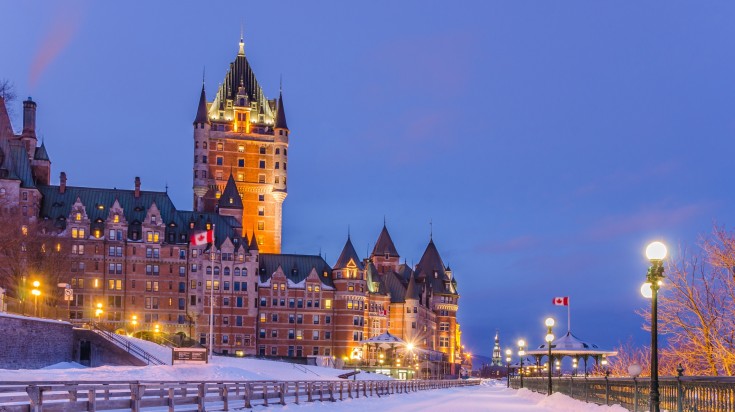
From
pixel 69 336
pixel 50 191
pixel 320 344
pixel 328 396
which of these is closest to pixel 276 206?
pixel 320 344

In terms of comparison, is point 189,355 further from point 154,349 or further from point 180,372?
point 154,349

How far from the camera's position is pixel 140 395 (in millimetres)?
26312

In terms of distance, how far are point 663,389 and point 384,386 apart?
39353 millimetres

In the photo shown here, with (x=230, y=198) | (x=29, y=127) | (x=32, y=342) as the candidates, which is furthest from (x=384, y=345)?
(x=29, y=127)

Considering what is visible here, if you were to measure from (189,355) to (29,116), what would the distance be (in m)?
63.2

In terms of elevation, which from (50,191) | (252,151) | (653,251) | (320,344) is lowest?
(320,344)

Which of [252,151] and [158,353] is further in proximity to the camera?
[252,151]

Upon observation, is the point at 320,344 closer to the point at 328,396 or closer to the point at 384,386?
the point at 384,386

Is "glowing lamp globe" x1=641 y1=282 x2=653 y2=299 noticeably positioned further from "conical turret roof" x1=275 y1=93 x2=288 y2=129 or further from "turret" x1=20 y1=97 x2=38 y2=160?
"conical turret roof" x1=275 y1=93 x2=288 y2=129

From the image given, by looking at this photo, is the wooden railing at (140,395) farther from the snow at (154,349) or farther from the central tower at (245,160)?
the central tower at (245,160)

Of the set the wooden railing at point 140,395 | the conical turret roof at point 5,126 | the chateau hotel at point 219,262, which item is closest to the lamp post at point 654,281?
the wooden railing at point 140,395

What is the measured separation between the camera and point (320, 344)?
13462 centimetres

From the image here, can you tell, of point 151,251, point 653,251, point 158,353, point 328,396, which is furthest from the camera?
point 151,251

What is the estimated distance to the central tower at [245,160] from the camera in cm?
15738
